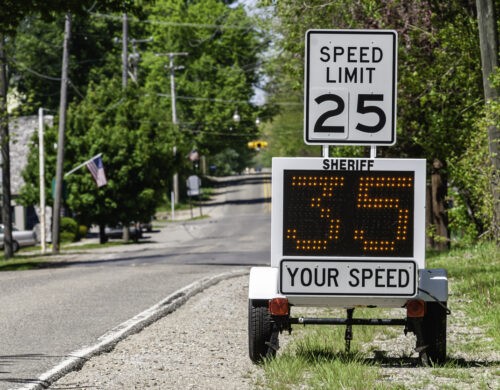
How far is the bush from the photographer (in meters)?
58.2

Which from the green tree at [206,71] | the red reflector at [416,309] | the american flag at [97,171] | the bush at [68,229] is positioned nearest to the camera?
the red reflector at [416,309]

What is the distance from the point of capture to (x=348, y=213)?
8906mm

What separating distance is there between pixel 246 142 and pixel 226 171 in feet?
193

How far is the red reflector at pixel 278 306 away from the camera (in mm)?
9172

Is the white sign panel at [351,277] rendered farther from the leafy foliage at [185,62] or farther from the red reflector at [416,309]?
the leafy foliage at [185,62]

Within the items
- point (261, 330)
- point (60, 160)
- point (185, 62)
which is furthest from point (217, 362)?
point (185, 62)

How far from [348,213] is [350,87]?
127 centimetres

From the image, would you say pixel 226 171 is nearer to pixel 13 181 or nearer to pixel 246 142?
pixel 246 142

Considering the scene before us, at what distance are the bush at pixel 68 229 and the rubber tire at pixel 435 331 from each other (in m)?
49.7

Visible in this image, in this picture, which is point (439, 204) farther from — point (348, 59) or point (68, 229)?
point (68, 229)

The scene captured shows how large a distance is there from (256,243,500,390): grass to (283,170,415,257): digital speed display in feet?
3.17

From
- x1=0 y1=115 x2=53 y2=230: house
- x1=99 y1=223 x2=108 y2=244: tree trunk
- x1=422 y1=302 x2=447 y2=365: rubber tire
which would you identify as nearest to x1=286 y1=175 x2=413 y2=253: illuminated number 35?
x1=422 y1=302 x2=447 y2=365: rubber tire

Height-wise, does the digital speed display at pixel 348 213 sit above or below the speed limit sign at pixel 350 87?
below

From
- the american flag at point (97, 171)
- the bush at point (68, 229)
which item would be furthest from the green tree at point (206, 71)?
the american flag at point (97, 171)
